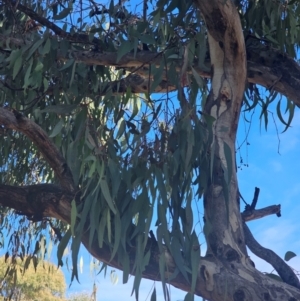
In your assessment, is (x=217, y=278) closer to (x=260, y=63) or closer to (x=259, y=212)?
(x=259, y=212)

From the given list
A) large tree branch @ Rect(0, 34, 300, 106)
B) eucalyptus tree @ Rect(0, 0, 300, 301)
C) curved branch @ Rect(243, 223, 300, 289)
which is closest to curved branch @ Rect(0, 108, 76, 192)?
eucalyptus tree @ Rect(0, 0, 300, 301)

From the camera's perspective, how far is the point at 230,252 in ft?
6.60

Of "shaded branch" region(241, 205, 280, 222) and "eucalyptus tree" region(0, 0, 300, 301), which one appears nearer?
"eucalyptus tree" region(0, 0, 300, 301)

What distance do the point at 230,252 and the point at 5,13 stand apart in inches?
69.4

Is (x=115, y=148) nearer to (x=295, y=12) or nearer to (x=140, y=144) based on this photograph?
A: (x=140, y=144)

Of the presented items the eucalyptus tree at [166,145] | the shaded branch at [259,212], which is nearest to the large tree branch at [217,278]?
the eucalyptus tree at [166,145]

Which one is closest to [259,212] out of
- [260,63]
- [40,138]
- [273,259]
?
[273,259]

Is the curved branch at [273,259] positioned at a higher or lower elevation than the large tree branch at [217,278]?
higher

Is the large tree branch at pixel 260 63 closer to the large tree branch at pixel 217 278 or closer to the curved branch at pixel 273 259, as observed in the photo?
the curved branch at pixel 273 259

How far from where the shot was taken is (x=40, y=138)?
2115 mm

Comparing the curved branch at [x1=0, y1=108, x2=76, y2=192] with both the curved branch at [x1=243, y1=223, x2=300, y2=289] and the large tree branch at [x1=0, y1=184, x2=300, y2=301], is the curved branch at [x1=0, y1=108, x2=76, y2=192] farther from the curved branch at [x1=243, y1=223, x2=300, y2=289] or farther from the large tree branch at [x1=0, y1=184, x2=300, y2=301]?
the curved branch at [x1=243, y1=223, x2=300, y2=289]

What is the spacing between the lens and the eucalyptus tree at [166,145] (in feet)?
6.41

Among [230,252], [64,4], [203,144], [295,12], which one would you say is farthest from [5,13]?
[230,252]

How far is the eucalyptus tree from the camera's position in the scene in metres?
1.96
